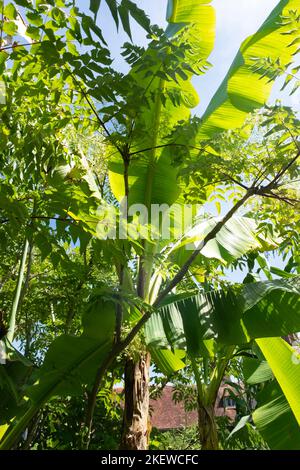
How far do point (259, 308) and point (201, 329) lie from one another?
554mm

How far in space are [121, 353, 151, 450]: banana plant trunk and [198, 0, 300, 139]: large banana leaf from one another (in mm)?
2233

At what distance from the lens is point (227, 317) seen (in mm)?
3441

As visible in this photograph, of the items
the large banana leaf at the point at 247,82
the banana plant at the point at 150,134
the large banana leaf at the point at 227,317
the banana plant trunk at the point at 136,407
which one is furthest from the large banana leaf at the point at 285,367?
the large banana leaf at the point at 247,82

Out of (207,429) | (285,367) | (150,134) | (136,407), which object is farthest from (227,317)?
(207,429)

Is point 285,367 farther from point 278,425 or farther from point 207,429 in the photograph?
point 207,429

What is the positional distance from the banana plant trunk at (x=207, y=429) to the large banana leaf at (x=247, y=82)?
2.84m

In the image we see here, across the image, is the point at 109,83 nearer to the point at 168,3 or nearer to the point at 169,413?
the point at 168,3

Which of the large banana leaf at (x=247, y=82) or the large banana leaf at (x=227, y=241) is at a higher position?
the large banana leaf at (x=247, y=82)

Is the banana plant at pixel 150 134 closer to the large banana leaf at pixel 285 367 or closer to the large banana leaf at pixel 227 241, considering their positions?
the large banana leaf at pixel 227 241

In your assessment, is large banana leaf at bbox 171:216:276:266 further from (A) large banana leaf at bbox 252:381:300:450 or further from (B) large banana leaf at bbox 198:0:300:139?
(A) large banana leaf at bbox 252:381:300:450

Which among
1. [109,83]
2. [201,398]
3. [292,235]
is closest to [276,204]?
[292,235]

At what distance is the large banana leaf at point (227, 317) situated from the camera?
10.9ft

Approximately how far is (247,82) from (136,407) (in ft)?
9.72

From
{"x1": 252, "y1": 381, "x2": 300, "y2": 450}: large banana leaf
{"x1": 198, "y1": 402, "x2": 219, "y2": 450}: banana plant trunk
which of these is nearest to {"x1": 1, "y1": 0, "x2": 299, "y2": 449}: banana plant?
{"x1": 252, "y1": 381, "x2": 300, "y2": 450}: large banana leaf
